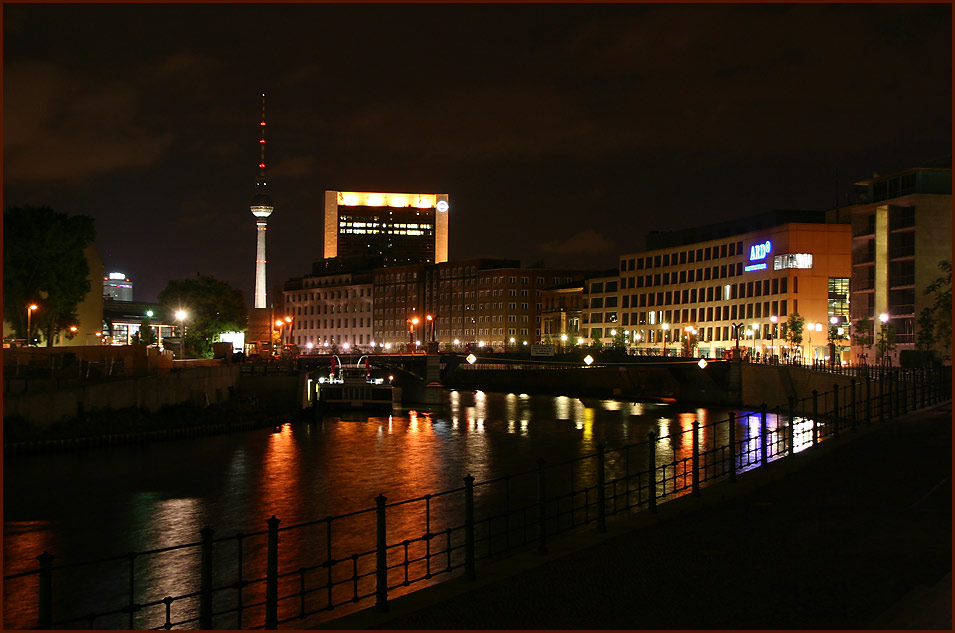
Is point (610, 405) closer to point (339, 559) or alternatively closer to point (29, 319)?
point (29, 319)

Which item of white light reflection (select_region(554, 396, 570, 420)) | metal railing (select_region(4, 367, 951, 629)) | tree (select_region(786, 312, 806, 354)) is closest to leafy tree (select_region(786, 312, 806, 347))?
tree (select_region(786, 312, 806, 354))

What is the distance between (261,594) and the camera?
23.7 metres

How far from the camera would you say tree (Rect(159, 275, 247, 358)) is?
12988 cm

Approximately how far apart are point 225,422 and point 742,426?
34755 mm

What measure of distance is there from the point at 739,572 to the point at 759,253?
11121 centimetres

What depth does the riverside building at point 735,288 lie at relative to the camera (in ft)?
373

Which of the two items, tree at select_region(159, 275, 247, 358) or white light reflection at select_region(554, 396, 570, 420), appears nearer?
white light reflection at select_region(554, 396, 570, 420)

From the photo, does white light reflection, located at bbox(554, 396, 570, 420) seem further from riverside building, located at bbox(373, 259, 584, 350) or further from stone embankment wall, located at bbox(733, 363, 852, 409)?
riverside building, located at bbox(373, 259, 584, 350)

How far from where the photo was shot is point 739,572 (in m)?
13.9

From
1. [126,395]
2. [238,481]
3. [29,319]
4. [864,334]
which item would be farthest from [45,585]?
[864,334]

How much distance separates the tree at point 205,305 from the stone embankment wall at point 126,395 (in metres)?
52.0

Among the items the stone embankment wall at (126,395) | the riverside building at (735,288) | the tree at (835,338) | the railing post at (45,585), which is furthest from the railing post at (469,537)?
the riverside building at (735,288)

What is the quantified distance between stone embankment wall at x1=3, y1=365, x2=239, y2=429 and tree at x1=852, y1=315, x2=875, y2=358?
2326 inches

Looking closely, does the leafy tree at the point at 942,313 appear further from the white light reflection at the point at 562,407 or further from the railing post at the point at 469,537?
the railing post at the point at 469,537
